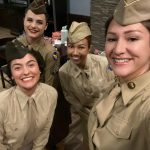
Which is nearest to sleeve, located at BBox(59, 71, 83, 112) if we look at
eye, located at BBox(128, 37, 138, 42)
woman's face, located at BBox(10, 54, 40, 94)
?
woman's face, located at BBox(10, 54, 40, 94)

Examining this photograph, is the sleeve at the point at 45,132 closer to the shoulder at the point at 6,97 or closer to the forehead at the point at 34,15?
the shoulder at the point at 6,97

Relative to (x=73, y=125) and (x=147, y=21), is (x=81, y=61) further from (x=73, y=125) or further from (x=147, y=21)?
(x=73, y=125)

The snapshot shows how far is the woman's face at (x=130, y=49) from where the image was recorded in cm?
93

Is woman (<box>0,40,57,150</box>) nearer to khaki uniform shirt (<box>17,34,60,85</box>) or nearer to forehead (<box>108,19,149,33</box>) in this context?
khaki uniform shirt (<box>17,34,60,85</box>)

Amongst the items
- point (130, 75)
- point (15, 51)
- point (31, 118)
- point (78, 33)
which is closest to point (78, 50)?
point (78, 33)

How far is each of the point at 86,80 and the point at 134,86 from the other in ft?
3.28

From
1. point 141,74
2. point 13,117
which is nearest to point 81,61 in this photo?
point 13,117

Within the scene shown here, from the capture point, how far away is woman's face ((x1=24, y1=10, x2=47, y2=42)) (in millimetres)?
2232

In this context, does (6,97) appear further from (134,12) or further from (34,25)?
(134,12)

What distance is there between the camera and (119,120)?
1.01 meters

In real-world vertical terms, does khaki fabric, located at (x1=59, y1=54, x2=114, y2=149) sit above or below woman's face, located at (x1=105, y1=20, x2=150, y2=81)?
below

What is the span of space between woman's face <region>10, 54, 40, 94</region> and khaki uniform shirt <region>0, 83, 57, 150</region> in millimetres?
83

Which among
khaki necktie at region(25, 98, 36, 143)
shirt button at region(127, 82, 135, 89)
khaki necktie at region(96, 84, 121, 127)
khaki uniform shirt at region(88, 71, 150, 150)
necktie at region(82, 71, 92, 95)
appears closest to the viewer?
khaki uniform shirt at region(88, 71, 150, 150)

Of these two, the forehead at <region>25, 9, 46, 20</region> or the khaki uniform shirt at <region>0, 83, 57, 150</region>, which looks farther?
the forehead at <region>25, 9, 46, 20</region>
